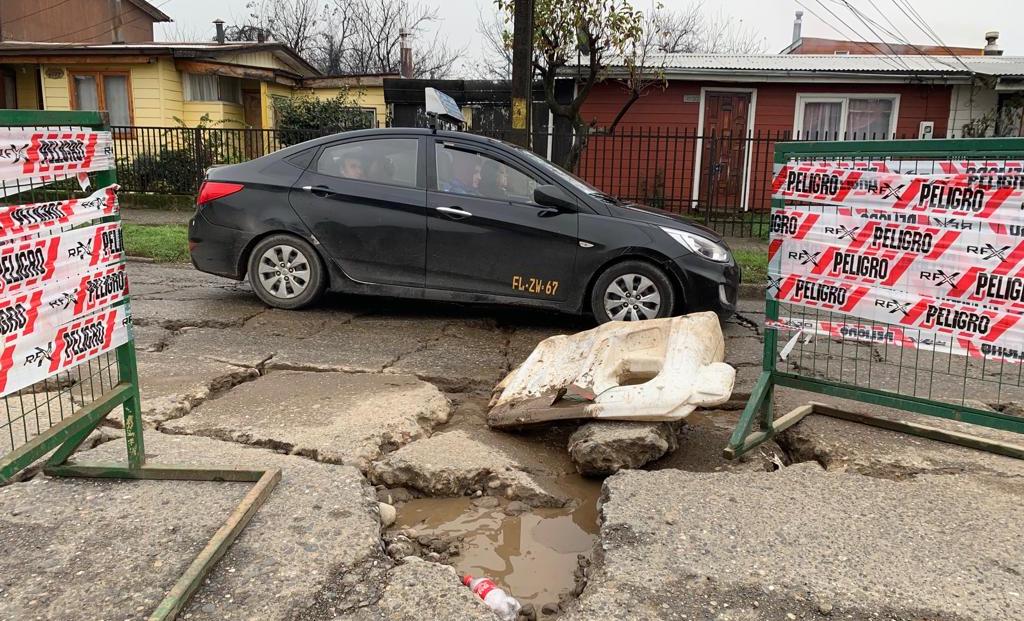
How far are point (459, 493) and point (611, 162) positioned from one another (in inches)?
446

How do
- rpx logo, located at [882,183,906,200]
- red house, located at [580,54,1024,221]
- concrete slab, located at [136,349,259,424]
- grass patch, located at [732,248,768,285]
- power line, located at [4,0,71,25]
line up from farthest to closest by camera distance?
power line, located at [4,0,71,25]
red house, located at [580,54,1024,221]
grass patch, located at [732,248,768,285]
concrete slab, located at [136,349,259,424]
rpx logo, located at [882,183,906,200]

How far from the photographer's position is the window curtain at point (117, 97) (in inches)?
738

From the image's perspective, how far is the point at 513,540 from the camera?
3.14 meters

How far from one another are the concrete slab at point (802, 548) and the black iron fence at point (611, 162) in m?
10.2

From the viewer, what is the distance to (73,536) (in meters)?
2.86

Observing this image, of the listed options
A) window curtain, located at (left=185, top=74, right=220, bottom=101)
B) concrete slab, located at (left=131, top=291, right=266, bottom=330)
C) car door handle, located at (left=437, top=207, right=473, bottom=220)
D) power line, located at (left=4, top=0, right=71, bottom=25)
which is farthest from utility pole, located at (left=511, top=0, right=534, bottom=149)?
power line, located at (left=4, top=0, right=71, bottom=25)

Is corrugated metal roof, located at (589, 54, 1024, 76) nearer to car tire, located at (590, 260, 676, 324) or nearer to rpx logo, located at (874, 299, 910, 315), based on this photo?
car tire, located at (590, 260, 676, 324)

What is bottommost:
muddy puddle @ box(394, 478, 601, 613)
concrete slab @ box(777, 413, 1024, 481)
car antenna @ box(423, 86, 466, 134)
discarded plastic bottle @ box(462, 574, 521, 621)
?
muddy puddle @ box(394, 478, 601, 613)

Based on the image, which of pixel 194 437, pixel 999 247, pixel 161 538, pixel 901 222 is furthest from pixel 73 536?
pixel 999 247

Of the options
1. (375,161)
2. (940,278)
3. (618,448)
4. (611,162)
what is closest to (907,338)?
(940,278)

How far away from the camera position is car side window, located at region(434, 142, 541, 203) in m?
6.33

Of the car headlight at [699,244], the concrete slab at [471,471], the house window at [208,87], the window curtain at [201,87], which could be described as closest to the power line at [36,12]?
the house window at [208,87]

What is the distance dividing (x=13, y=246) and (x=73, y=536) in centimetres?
110

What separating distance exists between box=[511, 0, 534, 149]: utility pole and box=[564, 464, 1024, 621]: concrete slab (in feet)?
24.0
